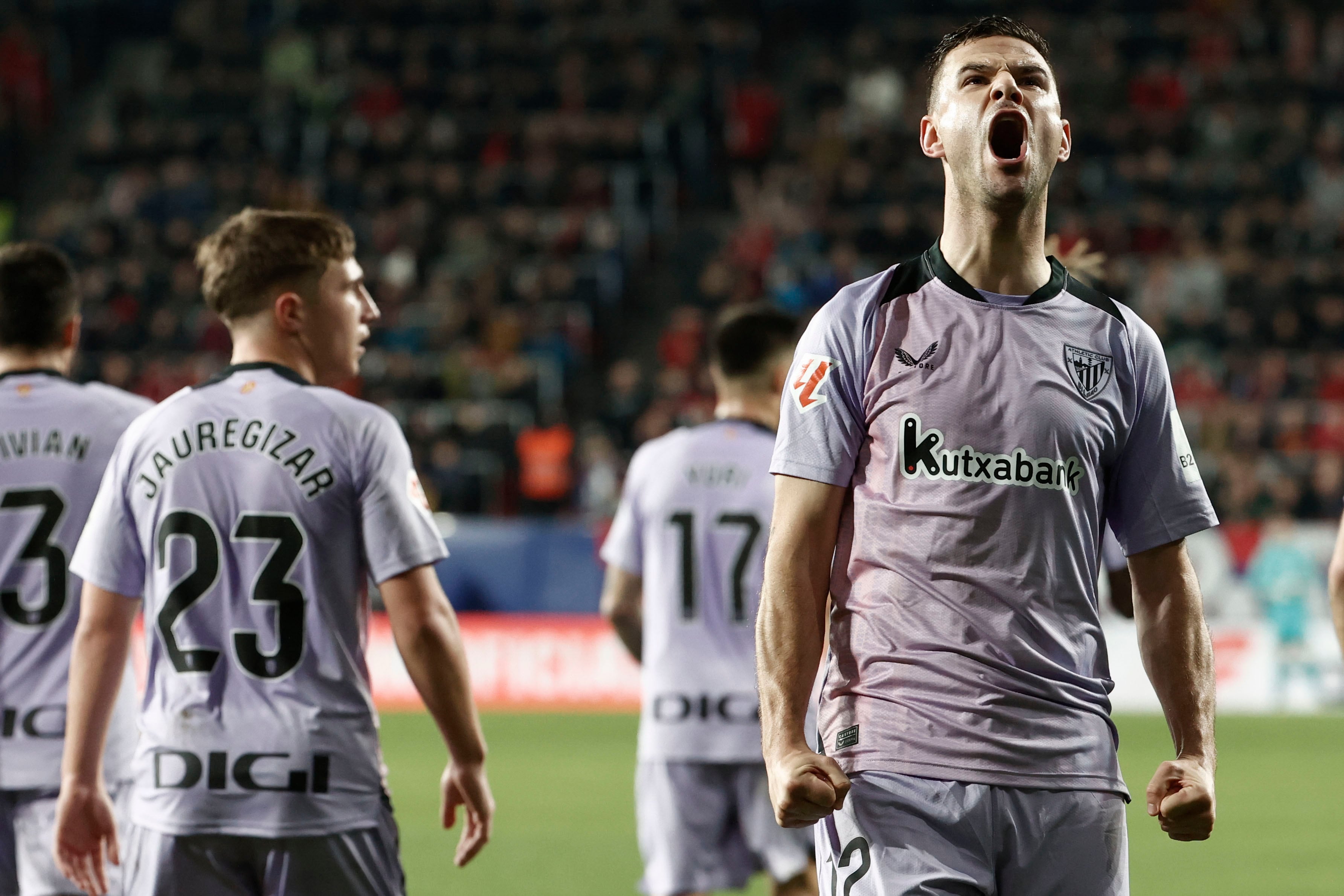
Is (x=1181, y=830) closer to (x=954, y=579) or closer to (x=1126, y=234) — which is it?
(x=954, y=579)

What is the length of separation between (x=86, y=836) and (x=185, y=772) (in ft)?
1.36

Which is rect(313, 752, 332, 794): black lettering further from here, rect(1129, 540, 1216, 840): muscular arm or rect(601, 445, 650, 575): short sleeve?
rect(601, 445, 650, 575): short sleeve

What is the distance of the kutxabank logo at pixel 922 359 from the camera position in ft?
10.8

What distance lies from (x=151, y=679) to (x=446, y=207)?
773 inches

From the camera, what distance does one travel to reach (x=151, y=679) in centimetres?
393

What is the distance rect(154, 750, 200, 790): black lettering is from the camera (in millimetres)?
3826

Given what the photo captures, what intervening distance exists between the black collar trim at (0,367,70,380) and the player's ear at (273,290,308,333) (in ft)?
Result: 4.09

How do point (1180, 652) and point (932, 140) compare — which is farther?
point (932, 140)

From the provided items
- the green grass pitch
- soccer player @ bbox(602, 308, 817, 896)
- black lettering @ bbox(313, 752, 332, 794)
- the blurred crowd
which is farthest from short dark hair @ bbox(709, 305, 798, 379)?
the blurred crowd

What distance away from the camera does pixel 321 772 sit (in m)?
3.82

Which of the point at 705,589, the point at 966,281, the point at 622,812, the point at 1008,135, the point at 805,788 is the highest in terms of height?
the point at 1008,135

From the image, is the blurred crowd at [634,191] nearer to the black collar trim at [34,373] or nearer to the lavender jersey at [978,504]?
the black collar trim at [34,373]

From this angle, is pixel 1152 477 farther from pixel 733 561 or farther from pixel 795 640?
pixel 733 561

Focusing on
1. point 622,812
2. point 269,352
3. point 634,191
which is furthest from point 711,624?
point 634,191
